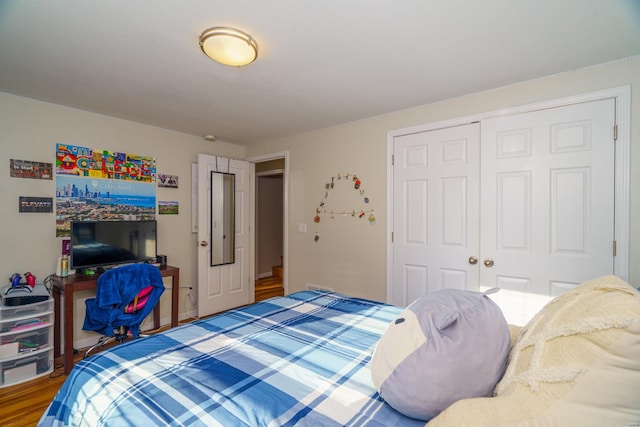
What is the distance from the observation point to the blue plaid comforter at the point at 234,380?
0.92m

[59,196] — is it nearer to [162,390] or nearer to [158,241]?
[158,241]

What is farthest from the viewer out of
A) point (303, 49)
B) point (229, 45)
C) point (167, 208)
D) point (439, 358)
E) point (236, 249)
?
point (236, 249)

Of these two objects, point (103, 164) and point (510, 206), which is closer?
point (510, 206)

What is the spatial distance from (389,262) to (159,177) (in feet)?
9.45

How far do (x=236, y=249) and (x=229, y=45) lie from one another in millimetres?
2990

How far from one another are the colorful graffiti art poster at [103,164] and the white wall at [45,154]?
0.07 m

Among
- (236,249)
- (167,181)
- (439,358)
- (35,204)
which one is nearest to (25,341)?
(35,204)

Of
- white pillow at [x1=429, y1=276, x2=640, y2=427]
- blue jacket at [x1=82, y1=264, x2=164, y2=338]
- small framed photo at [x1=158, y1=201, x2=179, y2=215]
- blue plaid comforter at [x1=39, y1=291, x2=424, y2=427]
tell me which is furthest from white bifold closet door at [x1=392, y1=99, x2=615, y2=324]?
small framed photo at [x1=158, y1=201, x2=179, y2=215]

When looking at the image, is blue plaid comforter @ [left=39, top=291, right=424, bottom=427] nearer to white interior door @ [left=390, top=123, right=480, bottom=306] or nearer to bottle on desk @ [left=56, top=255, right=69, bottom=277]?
white interior door @ [left=390, top=123, right=480, bottom=306]

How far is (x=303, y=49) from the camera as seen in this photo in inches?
74.7

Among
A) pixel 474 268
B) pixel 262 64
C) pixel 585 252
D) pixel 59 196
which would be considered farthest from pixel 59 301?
pixel 585 252

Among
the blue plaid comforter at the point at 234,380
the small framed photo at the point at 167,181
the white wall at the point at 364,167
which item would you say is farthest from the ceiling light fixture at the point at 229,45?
the small framed photo at the point at 167,181

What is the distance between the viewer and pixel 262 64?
209 centimetres

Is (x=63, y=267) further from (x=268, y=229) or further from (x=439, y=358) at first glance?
(x=268, y=229)
